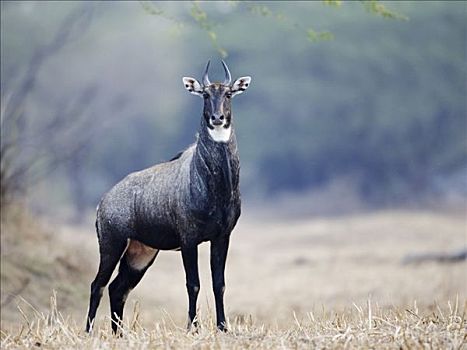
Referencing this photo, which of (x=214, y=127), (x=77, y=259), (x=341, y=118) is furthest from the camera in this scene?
(x=341, y=118)

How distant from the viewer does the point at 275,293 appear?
19000mm

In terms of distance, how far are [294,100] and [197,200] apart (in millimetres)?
46421

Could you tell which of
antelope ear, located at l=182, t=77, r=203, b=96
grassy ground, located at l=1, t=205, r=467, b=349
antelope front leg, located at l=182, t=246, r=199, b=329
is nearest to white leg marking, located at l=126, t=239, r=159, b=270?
grassy ground, located at l=1, t=205, r=467, b=349

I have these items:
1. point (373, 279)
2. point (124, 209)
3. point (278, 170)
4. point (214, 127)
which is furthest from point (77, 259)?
point (278, 170)

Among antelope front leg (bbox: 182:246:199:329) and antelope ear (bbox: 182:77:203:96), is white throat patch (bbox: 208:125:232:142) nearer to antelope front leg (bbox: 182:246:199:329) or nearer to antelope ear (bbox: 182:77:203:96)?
antelope ear (bbox: 182:77:203:96)

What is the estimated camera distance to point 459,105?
1850 inches

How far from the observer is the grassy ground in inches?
306

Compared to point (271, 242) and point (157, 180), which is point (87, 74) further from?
point (157, 180)

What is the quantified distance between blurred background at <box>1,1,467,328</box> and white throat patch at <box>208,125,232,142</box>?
1151 inches

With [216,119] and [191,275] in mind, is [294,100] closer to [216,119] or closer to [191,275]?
[191,275]

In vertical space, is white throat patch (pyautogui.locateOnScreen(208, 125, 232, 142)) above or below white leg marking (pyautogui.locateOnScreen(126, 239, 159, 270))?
above

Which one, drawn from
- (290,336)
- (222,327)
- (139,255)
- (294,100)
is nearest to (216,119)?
(222,327)

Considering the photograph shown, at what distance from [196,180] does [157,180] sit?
0.61 metres

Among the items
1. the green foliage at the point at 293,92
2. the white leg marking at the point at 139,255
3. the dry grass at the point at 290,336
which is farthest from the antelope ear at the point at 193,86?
the green foliage at the point at 293,92
